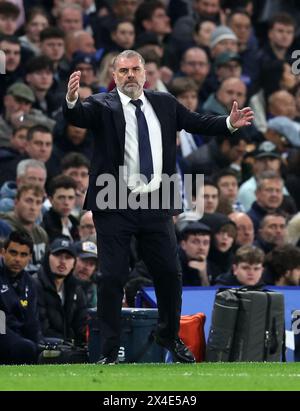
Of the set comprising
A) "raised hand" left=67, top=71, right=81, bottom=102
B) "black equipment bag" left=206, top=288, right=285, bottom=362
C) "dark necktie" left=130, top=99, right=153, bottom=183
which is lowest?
"black equipment bag" left=206, top=288, right=285, bottom=362

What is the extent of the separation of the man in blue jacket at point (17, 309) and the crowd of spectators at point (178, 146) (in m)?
0.01

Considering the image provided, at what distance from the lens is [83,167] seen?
16672mm

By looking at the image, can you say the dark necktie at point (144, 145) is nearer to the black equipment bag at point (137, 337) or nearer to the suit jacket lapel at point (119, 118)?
the suit jacket lapel at point (119, 118)

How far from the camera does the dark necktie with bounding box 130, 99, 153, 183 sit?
1116 cm

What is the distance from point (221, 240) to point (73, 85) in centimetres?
575

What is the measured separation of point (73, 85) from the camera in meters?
10.7

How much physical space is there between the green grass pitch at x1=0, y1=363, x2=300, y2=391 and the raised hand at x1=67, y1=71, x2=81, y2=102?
1.82 meters

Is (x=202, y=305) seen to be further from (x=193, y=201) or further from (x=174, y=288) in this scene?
(x=193, y=201)

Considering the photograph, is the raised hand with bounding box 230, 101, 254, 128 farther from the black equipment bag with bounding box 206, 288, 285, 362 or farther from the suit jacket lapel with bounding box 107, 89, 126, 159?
the black equipment bag with bounding box 206, 288, 285, 362

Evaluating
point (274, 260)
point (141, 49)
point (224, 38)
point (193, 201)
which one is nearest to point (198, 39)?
point (224, 38)

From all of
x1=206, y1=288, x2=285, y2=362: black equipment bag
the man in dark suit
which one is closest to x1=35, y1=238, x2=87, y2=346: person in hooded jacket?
x1=206, y1=288, x2=285, y2=362: black equipment bag

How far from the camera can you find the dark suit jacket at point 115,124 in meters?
11.1

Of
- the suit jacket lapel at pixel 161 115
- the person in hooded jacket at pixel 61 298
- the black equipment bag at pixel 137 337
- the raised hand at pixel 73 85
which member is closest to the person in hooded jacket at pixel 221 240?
the person in hooded jacket at pixel 61 298

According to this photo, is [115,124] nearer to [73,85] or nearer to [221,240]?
[73,85]
